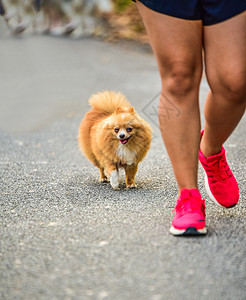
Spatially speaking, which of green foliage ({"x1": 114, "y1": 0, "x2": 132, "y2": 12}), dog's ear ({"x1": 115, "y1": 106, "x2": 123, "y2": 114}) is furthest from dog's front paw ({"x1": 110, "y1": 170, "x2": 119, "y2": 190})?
green foliage ({"x1": 114, "y1": 0, "x2": 132, "y2": 12})

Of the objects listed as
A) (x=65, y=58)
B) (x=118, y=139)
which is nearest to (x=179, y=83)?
(x=118, y=139)

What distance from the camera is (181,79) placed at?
233 cm

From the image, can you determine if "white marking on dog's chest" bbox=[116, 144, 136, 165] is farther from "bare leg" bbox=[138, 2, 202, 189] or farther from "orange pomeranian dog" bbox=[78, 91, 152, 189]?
"bare leg" bbox=[138, 2, 202, 189]

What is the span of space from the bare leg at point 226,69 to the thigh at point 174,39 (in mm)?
69

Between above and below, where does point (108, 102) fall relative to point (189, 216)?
below

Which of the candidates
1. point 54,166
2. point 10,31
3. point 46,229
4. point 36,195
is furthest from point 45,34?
point 46,229

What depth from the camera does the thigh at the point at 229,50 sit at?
88.7 inches

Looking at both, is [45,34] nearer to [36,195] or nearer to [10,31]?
[10,31]

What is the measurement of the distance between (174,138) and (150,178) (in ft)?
5.03

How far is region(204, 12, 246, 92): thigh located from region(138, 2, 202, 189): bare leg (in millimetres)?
57

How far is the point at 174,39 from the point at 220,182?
848mm

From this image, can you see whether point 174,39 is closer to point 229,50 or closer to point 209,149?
point 229,50

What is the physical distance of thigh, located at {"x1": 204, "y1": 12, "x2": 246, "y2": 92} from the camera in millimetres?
2252

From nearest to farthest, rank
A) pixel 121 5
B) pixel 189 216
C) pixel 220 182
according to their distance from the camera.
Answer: pixel 189 216 → pixel 220 182 → pixel 121 5
